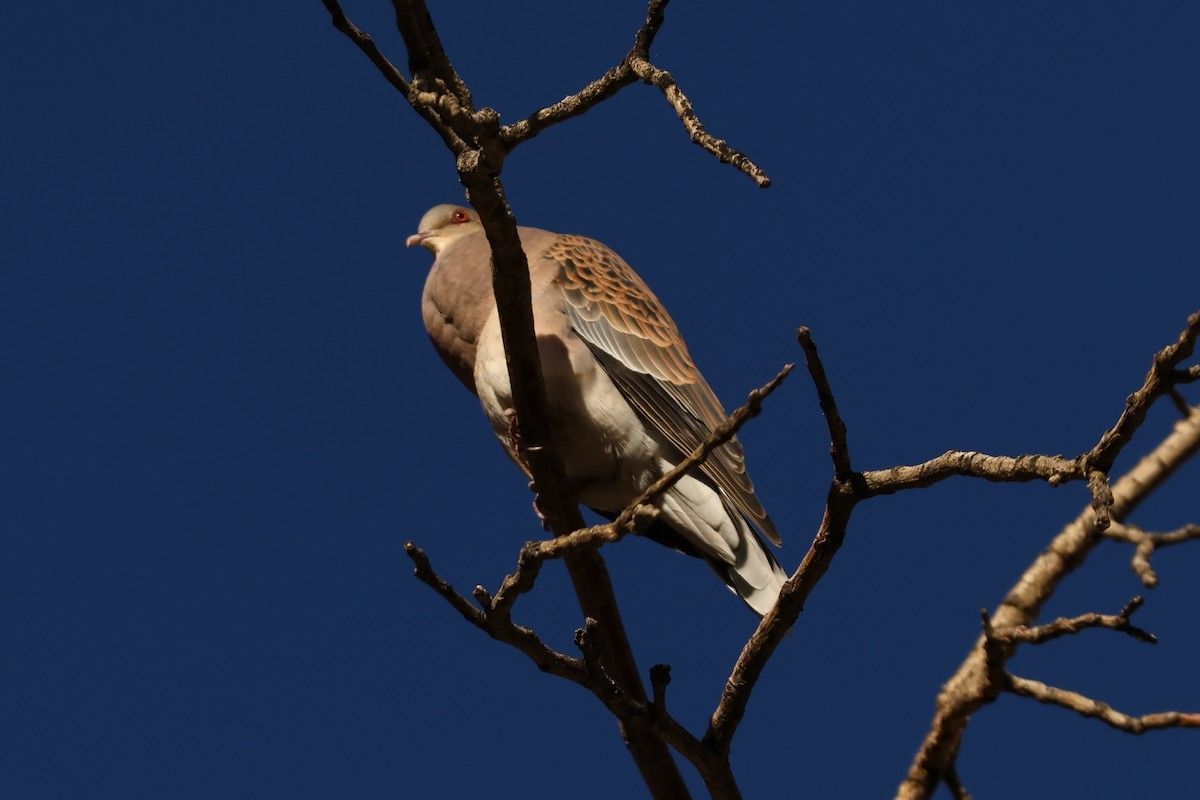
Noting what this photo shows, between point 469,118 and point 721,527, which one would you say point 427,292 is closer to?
point 721,527

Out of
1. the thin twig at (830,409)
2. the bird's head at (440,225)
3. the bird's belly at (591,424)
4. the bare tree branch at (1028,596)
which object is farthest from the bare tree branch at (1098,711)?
the bird's head at (440,225)

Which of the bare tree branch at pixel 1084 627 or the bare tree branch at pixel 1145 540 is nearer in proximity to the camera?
the bare tree branch at pixel 1145 540

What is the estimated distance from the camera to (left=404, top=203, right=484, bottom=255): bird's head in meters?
5.54

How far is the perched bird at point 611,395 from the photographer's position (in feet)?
14.3

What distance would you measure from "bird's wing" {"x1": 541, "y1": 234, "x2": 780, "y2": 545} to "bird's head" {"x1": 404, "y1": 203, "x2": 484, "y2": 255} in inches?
26.2

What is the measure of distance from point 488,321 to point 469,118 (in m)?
1.64

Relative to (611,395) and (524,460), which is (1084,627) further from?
(611,395)

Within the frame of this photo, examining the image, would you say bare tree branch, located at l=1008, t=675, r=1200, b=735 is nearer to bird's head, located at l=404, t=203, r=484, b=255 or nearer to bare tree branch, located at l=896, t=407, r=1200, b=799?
bare tree branch, located at l=896, t=407, r=1200, b=799

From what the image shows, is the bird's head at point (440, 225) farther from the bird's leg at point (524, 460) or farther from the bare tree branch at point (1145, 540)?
the bare tree branch at point (1145, 540)

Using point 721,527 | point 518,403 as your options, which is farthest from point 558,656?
point 721,527

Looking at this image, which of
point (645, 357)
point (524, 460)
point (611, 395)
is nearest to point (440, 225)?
point (645, 357)

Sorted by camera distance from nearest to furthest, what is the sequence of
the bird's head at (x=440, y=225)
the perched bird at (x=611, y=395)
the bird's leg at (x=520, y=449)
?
the bird's leg at (x=520, y=449), the perched bird at (x=611, y=395), the bird's head at (x=440, y=225)

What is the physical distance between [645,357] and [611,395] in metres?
0.27

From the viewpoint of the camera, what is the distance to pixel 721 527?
438 cm
